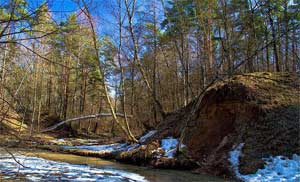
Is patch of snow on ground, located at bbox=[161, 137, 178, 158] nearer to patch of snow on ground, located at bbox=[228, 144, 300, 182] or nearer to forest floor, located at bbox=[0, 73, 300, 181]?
forest floor, located at bbox=[0, 73, 300, 181]

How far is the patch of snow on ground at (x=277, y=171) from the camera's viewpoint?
6610 mm

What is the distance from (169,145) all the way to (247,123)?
326 cm

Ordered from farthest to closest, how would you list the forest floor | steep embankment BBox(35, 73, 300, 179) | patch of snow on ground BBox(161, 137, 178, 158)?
patch of snow on ground BBox(161, 137, 178, 158) < steep embankment BBox(35, 73, 300, 179) < the forest floor

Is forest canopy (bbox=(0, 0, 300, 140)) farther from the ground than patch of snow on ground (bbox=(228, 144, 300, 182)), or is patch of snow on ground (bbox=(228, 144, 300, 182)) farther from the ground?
forest canopy (bbox=(0, 0, 300, 140))

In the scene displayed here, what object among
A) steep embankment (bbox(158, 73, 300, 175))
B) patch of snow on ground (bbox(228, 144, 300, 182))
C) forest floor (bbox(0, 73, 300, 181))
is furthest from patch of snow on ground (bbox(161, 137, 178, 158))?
patch of snow on ground (bbox(228, 144, 300, 182))

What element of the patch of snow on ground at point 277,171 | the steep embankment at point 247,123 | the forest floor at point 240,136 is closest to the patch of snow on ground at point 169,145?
the forest floor at point 240,136

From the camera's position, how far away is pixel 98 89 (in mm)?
32094

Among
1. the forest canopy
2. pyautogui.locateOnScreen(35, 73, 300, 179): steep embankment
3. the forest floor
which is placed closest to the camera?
the forest canopy

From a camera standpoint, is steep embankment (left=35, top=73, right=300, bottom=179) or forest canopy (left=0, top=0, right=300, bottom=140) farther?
steep embankment (left=35, top=73, right=300, bottom=179)

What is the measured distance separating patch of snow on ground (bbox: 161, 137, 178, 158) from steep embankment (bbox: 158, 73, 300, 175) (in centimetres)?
47

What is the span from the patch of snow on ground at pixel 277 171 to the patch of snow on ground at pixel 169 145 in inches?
108

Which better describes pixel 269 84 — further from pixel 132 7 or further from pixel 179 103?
pixel 179 103

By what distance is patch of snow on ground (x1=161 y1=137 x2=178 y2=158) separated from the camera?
9974 millimetres

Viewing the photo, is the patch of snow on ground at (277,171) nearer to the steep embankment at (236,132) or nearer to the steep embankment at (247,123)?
the steep embankment at (236,132)
